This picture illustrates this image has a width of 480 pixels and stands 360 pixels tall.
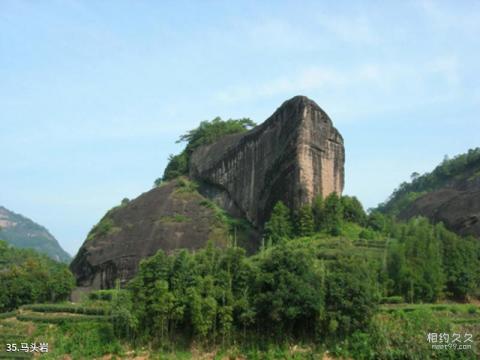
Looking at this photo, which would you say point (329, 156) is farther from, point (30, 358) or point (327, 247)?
point (30, 358)

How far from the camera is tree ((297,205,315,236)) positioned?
32.6m

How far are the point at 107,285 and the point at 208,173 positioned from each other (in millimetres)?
10973

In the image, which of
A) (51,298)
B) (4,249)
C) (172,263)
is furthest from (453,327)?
(4,249)

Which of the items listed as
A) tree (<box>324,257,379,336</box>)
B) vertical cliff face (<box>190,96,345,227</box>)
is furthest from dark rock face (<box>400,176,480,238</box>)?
tree (<box>324,257,379,336</box>)

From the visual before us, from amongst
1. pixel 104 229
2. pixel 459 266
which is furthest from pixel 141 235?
pixel 459 266

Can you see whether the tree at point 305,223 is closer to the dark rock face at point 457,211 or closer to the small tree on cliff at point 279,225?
the small tree on cliff at point 279,225

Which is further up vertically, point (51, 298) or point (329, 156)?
point (329, 156)

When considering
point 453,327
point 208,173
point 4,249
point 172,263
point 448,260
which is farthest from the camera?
point 4,249

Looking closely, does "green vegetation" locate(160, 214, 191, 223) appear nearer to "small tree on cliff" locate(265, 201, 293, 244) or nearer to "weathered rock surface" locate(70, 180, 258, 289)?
"weathered rock surface" locate(70, 180, 258, 289)

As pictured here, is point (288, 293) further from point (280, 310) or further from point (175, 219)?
point (175, 219)

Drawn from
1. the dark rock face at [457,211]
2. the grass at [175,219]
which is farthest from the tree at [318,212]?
the grass at [175,219]

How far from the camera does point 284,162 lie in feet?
115

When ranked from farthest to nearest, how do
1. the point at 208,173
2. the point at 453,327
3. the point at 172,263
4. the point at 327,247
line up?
1. the point at 208,173
2. the point at 327,247
3. the point at 172,263
4. the point at 453,327

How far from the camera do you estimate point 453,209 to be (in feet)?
118
